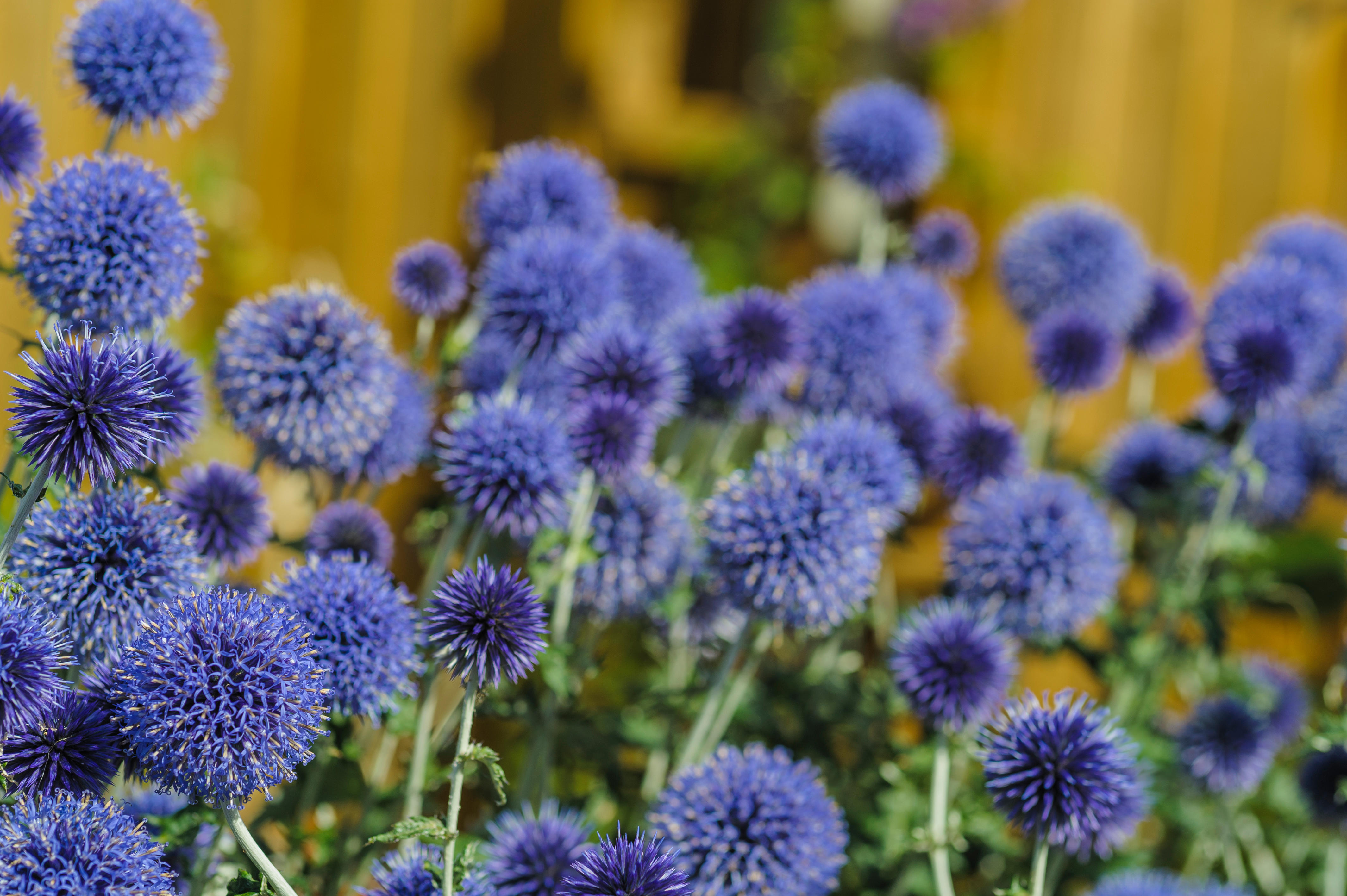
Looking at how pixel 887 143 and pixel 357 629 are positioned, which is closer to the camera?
pixel 357 629

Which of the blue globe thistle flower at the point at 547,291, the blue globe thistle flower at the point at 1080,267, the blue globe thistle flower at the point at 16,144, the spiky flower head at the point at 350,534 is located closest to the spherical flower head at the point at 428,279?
the blue globe thistle flower at the point at 547,291

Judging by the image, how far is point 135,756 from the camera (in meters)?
0.94

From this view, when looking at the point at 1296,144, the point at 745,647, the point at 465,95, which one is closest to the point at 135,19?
the point at 745,647

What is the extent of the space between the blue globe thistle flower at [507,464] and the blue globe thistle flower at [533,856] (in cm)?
33

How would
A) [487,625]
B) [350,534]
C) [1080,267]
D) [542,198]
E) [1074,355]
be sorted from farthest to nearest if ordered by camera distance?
[1080,267]
[1074,355]
[542,198]
[350,534]
[487,625]

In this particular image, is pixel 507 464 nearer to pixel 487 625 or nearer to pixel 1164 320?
pixel 487 625

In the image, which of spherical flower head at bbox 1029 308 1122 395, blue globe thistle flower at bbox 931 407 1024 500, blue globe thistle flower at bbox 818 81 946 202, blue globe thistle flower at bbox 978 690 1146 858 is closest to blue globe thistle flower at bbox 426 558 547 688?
blue globe thistle flower at bbox 978 690 1146 858

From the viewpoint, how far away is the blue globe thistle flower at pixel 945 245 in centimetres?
211

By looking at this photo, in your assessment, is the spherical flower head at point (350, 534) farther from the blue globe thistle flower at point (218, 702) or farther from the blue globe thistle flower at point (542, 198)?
the blue globe thistle flower at point (542, 198)

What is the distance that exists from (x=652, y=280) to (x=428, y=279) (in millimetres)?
346

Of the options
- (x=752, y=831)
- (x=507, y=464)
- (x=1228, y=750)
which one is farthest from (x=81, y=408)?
(x=1228, y=750)

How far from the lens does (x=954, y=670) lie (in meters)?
1.28

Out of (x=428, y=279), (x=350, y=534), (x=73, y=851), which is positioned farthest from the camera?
(x=428, y=279)

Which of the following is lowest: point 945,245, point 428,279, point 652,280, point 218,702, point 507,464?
point 218,702
